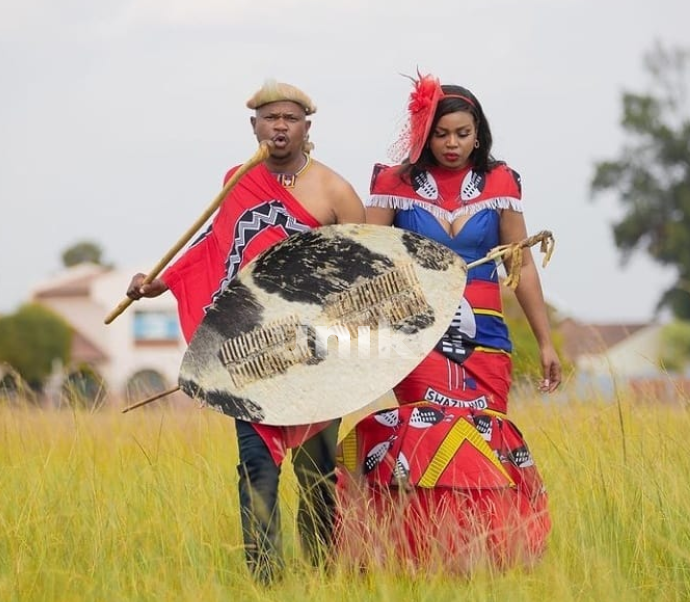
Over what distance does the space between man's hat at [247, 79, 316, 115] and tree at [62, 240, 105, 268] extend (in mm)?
71970

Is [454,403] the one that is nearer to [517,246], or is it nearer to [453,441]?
[453,441]

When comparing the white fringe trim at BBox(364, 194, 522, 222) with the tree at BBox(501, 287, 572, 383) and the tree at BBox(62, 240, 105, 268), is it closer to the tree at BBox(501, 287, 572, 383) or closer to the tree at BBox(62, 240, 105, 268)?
the tree at BBox(501, 287, 572, 383)

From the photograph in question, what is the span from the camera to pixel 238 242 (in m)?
4.93

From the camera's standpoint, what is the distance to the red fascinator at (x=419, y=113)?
5.08 meters

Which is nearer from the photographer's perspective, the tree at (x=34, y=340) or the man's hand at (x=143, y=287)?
the man's hand at (x=143, y=287)

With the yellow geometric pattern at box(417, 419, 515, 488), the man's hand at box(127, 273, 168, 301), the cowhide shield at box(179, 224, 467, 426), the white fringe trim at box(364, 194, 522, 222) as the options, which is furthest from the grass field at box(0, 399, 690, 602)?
the white fringe trim at box(364, 194, 522, 222)

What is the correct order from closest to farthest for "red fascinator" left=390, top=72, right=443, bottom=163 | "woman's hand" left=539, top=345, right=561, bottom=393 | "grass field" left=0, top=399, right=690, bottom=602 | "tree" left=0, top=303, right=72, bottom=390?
"grass field" left=0, top=399, right=690, bottom=602 < "red fascinator" left=390, top=72, right=443, bottom=163 < "woman's hand" left=539, top=345, right=561, bottom=393 < "tree" left=0, top=303, right=72, bottom=390

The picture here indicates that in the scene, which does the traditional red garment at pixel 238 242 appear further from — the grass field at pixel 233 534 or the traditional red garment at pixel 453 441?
the grass field at pixel 233 534

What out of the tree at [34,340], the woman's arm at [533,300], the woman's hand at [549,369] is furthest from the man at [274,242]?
the tree at [34,340]

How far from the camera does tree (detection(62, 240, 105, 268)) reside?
7619 centimetres

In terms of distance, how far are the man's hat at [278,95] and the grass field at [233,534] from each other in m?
1.36

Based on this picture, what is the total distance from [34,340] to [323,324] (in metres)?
37.6

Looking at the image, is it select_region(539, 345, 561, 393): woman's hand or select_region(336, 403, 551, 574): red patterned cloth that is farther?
select_region(539, 345, 561, 393): woman's hand

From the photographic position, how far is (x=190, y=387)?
4820mm
